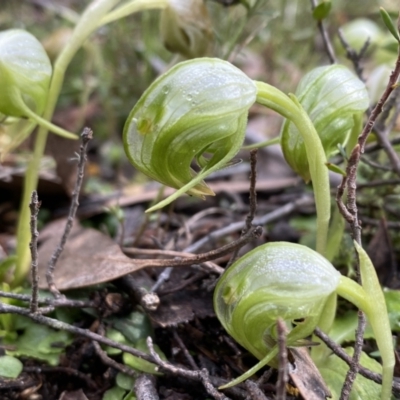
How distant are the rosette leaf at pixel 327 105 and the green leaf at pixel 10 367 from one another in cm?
56

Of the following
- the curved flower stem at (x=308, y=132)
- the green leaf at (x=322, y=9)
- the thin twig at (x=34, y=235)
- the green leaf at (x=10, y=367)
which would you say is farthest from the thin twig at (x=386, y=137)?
the green leaf at (x=10, y=367)

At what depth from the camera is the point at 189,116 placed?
59 centimetres

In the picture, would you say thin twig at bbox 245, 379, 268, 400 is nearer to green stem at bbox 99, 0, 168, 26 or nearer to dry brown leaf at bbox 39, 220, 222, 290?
dry brown leaf at bbox 39, 220, 222, 290

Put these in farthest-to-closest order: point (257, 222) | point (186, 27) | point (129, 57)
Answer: point (129, 57), point (257, 222), point (186, 27)

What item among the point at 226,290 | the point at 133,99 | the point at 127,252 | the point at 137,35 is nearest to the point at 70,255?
the point at 127,252

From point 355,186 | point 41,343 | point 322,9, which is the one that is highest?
point 322,9

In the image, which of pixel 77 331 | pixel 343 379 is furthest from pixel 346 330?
pixel 77 331

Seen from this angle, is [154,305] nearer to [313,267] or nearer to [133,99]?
[313,267]

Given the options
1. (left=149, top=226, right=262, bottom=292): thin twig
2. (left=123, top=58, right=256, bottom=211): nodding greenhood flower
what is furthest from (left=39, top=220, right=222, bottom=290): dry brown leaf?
(left=123, top=58, right=256, bottom=211): nodding greenhood flower

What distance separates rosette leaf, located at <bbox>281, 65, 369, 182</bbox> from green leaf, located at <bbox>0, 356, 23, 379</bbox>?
1.83 feet

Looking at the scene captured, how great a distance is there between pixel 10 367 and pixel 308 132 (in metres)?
0.60

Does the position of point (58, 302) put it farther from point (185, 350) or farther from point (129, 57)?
point (129, 57)

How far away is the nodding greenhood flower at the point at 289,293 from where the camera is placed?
58 cm

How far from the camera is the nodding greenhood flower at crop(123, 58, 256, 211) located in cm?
59
